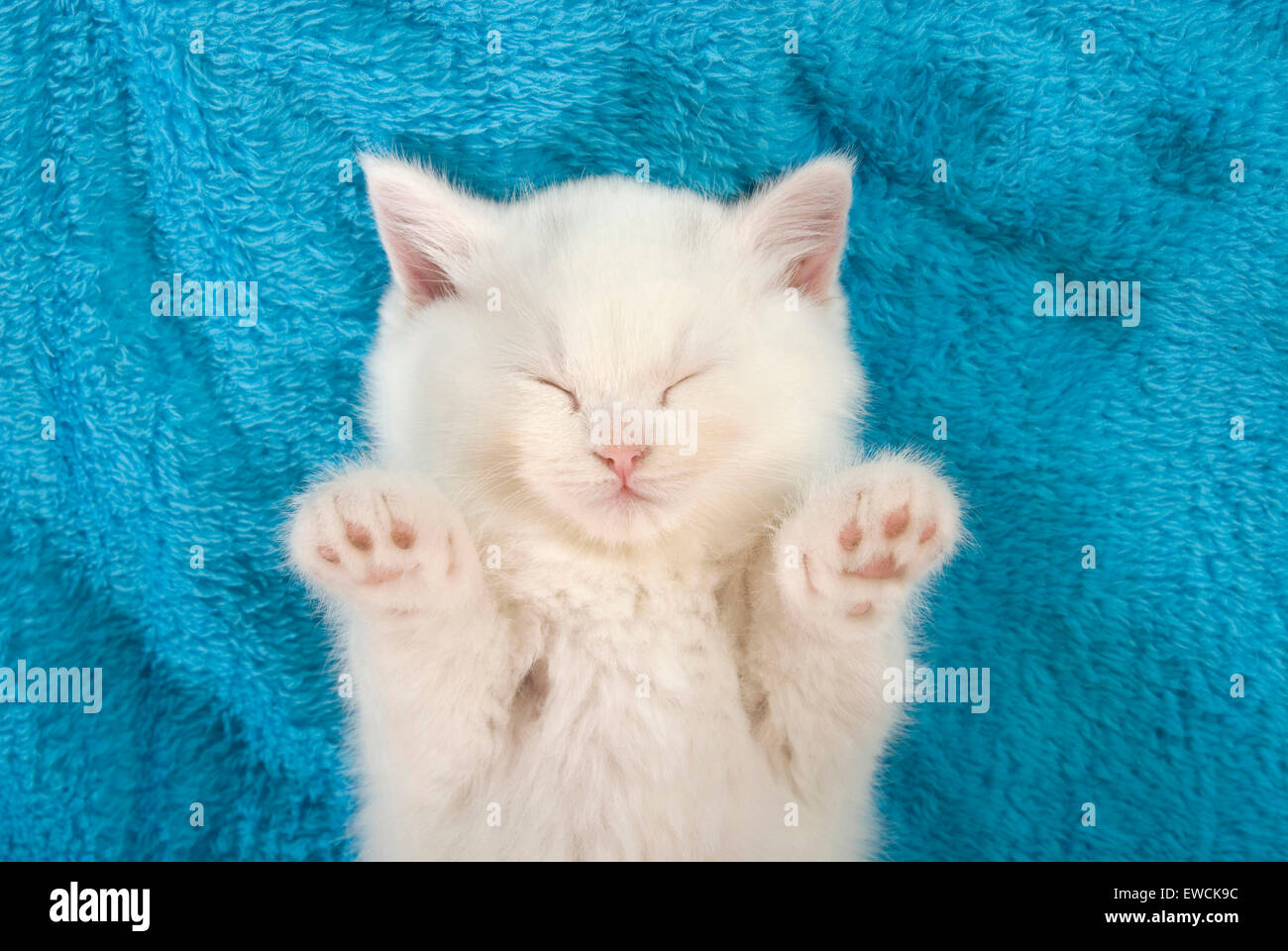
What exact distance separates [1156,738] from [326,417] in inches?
51.3

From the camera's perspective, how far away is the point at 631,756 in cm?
110

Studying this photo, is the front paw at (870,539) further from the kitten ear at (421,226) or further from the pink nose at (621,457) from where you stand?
the kitten ear at (421,226)

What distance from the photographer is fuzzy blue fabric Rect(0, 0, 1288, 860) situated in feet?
4.58

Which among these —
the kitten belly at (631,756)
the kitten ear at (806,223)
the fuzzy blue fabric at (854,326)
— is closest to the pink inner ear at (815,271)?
the kitten ear at (806,223)

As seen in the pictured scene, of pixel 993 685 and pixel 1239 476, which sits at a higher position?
pixel 1239 476

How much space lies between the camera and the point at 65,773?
1458 millimetres

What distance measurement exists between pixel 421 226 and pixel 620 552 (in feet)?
1.55

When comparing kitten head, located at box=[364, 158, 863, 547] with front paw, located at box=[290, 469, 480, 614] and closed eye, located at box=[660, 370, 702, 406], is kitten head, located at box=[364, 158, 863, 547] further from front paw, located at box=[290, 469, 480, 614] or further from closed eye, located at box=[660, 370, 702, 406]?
front paw, located at box=[290, 469, 480, 614]

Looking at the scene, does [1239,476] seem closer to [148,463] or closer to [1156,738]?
[1156,738]

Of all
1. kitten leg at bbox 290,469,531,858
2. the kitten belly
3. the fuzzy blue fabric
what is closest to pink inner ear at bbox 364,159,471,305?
the fuzzy blue fabric

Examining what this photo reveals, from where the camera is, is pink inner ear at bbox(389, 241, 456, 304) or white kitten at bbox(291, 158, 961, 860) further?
pink inner ear at bbox(389, 241, 456, 304)

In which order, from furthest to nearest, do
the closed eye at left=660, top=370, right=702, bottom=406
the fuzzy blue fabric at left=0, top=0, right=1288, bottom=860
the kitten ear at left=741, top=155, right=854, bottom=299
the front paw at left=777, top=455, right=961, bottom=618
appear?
the fuzzy blue fabric at left=0, top=0, right=1288, bottom=860 → the kitten ear at left=741, top=155, right=854, bottom=299 → the closed eye at left=660, top=370, right=702, bottom=406 → the front paw at left=777, top=455, right=961, bottom=618
